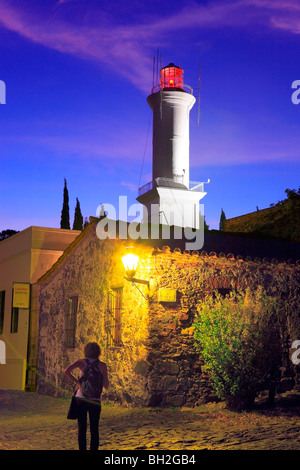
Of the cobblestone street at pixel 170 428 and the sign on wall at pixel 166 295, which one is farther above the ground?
the sign on wall at pixel 166 295

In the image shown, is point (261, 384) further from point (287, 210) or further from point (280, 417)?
point (287, 210)

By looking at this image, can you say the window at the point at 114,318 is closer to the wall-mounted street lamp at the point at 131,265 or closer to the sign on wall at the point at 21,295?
the wall-mounted street lamp at the point at 131,265

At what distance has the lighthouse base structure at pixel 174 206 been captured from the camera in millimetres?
38156

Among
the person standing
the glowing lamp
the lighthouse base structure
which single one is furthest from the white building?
the lighthouse base structure

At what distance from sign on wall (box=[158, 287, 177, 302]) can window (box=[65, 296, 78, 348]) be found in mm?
3584

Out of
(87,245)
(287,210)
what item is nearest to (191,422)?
(87,245)

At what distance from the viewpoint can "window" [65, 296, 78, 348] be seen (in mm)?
14445

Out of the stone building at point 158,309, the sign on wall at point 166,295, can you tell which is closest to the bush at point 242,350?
the stone building at point 158,309

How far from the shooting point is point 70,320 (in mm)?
14805

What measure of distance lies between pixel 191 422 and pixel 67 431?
79.0 inches

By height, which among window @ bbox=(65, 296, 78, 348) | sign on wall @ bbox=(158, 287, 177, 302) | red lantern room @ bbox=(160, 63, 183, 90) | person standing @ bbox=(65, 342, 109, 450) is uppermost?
red lantern room @ bbox=(160, 63, 183, 90)

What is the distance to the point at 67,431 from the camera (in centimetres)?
913

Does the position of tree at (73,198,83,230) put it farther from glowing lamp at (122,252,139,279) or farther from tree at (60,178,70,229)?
glowing lamp at (122,252,139,279)

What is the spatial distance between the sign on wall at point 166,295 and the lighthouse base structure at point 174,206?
2631cm
